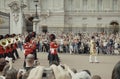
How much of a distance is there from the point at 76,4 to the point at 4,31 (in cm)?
3687

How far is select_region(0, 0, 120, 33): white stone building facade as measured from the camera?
70625 millimetres

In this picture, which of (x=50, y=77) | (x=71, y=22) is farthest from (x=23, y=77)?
(x=71, y=22)

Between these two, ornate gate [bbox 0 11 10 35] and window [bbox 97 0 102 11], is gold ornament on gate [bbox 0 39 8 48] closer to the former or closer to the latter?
ornate gate [bbox 0 11 10 35]

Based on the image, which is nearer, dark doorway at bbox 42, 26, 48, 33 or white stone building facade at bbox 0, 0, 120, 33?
dark doorway at bbox 42, 26, 48, 33

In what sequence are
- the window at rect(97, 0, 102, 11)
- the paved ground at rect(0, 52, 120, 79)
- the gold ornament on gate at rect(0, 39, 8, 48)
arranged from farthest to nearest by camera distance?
the window at rect(97, 0, 102, 11), the gold ornament on gate at rect(0, 39, 8, 48), the paved ground at rect(0, 52, 120, 79)

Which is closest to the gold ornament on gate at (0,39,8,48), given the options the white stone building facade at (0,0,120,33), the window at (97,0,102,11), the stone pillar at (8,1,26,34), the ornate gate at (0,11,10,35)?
the ornate gate at (0,11,10,35)

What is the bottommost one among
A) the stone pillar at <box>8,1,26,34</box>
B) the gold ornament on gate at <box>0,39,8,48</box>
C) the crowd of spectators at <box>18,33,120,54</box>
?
the crowd of spectators at <box>18,33,120,54</box>

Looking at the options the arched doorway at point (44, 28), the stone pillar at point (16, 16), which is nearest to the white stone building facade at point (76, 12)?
the arched doorway at point (44, 28)

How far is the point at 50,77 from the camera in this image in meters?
7.04

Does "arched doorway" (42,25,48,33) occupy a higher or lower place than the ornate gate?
lower

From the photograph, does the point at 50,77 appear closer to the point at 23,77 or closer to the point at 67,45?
the point at 23,77

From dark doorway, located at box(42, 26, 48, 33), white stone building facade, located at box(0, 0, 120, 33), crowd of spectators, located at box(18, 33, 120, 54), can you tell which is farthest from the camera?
white stone building facade, located at box(0, 0, 120, 33)

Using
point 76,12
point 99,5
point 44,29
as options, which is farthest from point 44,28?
point 99,5

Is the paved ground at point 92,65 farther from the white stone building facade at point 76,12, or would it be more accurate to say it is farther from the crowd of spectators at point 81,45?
the white stone building facade at point 76,12
